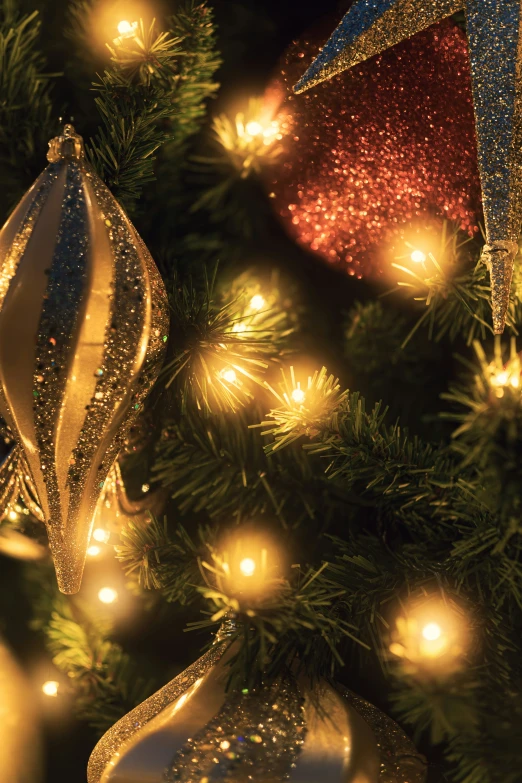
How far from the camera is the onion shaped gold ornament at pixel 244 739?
45 cm

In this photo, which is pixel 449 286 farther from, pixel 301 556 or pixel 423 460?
pixel 301 556

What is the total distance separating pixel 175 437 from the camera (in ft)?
1.99

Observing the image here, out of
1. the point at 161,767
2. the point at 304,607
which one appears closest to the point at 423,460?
the point at 304,607

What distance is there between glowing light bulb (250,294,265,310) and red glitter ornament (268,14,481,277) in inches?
3.8

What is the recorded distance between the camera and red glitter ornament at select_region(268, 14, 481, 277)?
541 mm

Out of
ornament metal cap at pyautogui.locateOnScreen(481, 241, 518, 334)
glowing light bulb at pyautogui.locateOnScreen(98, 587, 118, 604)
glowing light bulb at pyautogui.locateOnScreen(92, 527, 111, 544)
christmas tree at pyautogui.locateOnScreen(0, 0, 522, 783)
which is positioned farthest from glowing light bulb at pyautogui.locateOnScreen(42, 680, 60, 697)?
ornament metal cap at pyautogui.locateOnScreen(481, 241, 518, 334)

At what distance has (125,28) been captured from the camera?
20.7 inches

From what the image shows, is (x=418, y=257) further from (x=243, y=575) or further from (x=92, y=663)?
(x=92, y=663)

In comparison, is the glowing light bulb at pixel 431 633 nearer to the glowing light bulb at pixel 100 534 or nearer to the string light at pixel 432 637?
the string light at pixel 432 637

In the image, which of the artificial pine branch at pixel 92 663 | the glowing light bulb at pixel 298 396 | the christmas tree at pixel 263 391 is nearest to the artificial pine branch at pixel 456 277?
the christmas tree at pixel 263 391

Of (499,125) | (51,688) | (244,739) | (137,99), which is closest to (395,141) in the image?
(499,125)

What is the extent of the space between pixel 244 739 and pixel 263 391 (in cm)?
26

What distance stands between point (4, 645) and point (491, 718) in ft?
1.68

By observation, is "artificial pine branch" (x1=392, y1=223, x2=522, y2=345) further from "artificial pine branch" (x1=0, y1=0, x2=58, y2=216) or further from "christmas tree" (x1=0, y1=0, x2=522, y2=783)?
"artificial pine branch" (x1=0, y1=0, x2=58, y2=216)
